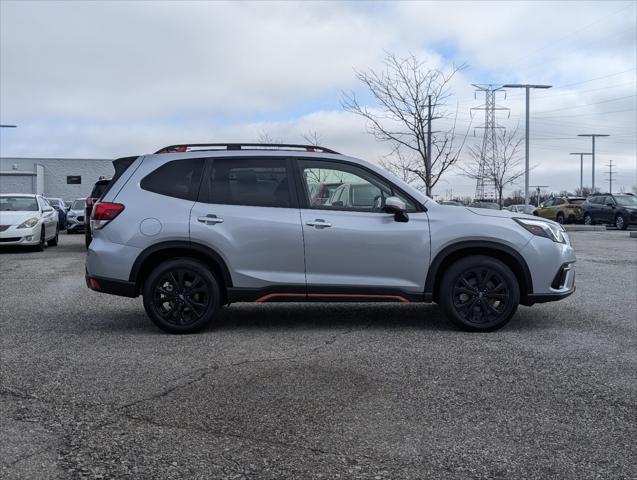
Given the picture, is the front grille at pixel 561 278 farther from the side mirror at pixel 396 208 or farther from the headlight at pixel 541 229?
the side mirror at pixel 396 208

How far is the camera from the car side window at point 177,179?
7070 millimetres

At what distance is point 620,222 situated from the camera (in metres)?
32.3

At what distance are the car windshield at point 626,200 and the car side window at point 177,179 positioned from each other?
29023 mm

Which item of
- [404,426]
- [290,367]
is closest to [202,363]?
[290,367]

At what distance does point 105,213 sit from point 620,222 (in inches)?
1173

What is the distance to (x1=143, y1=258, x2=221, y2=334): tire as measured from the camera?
271 inches

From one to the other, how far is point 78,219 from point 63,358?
22577 mm

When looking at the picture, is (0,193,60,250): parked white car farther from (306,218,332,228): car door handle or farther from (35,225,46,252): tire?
(306,218,332,228): car door handle

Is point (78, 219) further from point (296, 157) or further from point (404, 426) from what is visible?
point (404, 426)

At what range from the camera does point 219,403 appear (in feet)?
15.1

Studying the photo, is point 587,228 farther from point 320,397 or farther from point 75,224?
point 320,397

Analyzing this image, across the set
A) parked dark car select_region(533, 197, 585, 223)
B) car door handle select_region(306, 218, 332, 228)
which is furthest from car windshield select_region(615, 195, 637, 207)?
car door handle select_region(306, 218, 332, 228)

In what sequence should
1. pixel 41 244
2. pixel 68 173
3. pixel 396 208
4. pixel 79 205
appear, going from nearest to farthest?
pixel 396 208 → pixel 41 244 → pixel 79 205 → pixel 68 173

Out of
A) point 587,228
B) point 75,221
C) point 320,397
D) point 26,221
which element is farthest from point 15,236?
point 587,228
